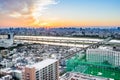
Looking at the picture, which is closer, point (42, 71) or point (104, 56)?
point (42, 71)

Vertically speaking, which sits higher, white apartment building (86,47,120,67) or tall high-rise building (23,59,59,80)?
tall high-rise building (23,59,59,80)

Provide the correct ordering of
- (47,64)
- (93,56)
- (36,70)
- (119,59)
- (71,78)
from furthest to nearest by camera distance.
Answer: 1. (93,56)
2. (119,59)
3. (71,78)
4. (47,64)
5. (36,70)

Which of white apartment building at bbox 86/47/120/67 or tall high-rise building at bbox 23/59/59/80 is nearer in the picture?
tall high-rise building at bbox 23/59/59/80

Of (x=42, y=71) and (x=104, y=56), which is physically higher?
(x=42, y=71)

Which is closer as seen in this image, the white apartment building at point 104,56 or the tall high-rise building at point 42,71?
the tall high-rise building at point 42,71

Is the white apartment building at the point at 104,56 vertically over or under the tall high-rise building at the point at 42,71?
under

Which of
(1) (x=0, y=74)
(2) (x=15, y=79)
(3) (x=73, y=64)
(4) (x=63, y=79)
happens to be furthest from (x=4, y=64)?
(4) (x=63, y=79)

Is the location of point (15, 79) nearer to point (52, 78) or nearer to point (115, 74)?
point (52, 78)

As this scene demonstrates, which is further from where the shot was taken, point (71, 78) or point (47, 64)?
point (71, 78)
